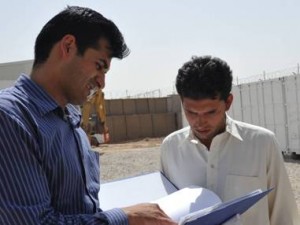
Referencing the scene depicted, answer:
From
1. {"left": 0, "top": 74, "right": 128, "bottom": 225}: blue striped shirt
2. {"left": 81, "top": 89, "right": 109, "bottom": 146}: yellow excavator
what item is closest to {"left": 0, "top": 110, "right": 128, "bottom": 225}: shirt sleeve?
{"left": 0, "top": 74, "right": 128, "bottom": 225}: blue striped shirt

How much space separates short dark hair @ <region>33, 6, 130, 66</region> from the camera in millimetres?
1505

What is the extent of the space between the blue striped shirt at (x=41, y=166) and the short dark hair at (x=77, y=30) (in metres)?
0.14

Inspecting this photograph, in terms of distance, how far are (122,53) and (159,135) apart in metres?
25.5

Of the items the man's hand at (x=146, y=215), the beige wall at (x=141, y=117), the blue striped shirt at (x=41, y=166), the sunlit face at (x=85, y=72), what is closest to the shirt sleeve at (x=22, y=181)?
the blue striped shirt at (x=41, y=166)

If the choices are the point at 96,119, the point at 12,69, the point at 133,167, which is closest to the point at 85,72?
the point at 133,167

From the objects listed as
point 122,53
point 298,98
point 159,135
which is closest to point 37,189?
point 122,53

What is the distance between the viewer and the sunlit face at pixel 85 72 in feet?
4.94

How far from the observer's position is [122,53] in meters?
1.67

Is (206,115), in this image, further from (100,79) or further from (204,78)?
(100,79)

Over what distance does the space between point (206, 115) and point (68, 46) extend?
2.97 ft

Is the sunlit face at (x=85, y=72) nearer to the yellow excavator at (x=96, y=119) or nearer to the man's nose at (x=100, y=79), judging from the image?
the man's nose at (x=100, y=79)

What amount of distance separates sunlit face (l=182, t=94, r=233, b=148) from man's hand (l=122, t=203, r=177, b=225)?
0.77 m

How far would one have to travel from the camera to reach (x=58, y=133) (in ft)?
4.66

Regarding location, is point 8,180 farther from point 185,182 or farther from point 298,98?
point 298,98
